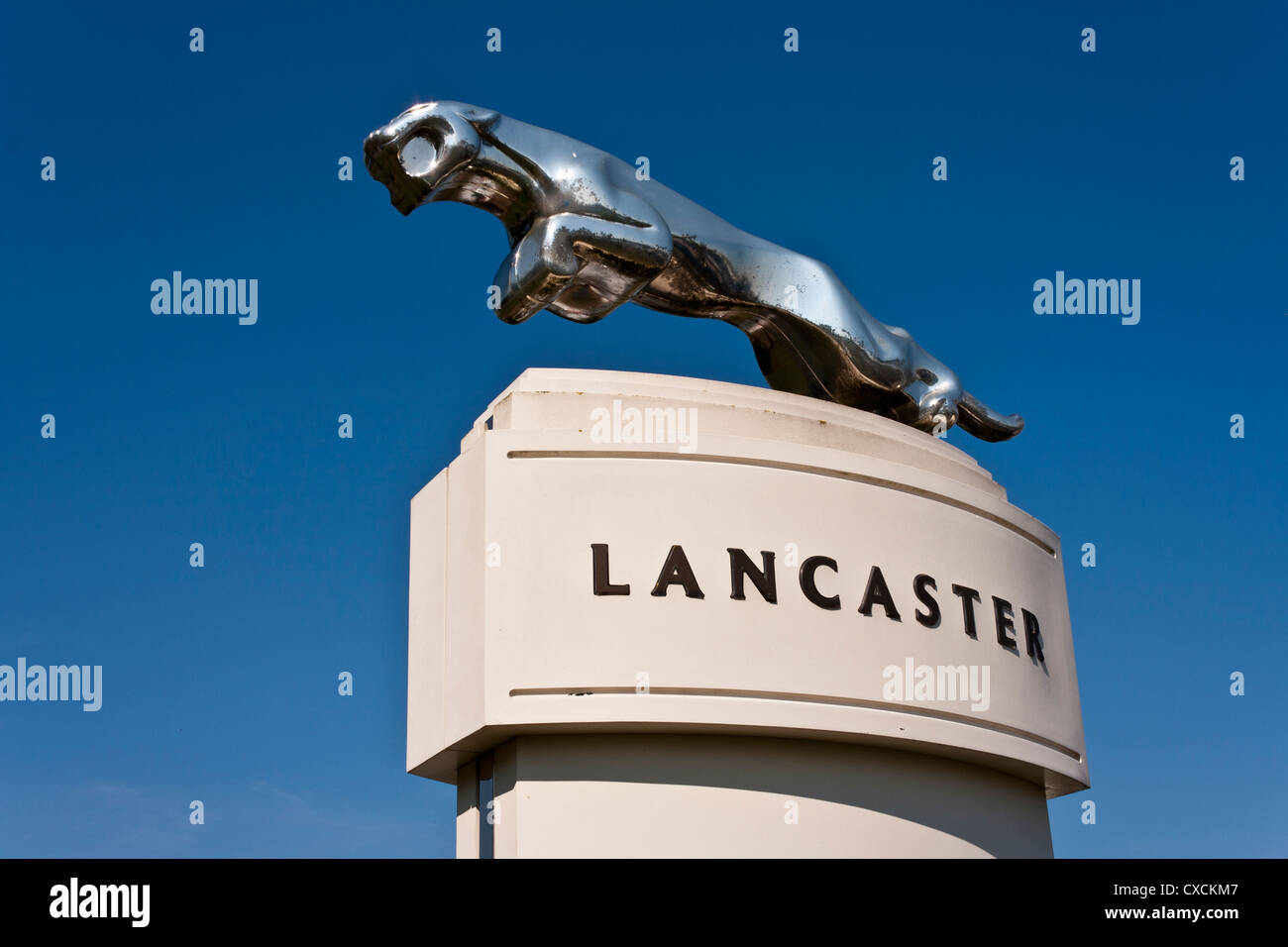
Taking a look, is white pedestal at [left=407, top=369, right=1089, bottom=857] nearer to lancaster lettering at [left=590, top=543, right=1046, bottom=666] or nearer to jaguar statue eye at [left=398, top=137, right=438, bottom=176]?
lancaster lettering at [left=590, top=543, right=1046, bottom=666]

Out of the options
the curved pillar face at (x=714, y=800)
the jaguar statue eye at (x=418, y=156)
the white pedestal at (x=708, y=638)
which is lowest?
the curved pillar face at (x=714, y=800)

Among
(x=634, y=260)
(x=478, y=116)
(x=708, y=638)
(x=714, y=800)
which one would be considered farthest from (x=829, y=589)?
(x=478, y=116)

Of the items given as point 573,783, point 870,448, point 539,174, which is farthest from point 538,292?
point 573,783

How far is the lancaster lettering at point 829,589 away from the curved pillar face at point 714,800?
36.0 inches

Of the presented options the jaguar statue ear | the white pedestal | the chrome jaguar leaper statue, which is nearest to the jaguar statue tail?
the chrome jaguar leaper statue

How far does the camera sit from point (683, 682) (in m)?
9.95

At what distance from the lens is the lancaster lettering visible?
1019cm

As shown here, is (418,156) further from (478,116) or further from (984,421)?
(984,421)

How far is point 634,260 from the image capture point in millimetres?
11547

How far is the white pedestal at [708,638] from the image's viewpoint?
9852 mm

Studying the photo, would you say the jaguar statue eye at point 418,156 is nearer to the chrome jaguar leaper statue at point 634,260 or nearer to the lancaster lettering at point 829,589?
the chrome jaguar leaper statue at point 634,260

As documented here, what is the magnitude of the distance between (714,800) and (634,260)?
12.9ft

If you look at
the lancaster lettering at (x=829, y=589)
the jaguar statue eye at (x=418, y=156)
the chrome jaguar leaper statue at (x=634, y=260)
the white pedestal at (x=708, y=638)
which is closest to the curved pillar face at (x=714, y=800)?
the white pedestal at (x=708, y=638)

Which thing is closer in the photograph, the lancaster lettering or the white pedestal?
the white pedestal
